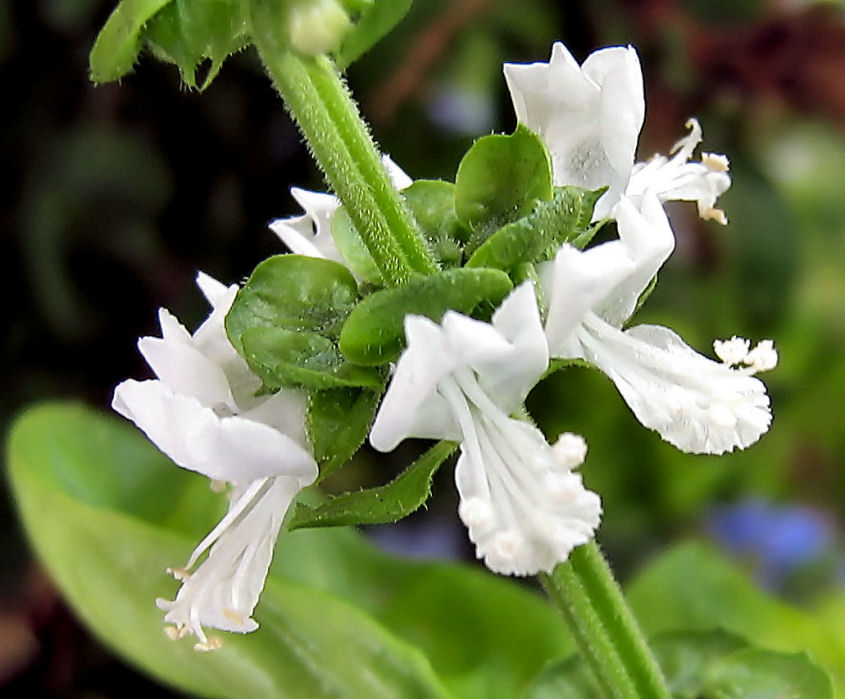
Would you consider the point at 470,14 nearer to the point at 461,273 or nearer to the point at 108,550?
the point at 108,550

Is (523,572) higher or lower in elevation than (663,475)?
higher

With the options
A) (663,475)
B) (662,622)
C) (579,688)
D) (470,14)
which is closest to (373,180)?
(579,688)

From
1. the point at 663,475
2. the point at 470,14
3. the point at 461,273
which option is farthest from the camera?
the point at 663,475

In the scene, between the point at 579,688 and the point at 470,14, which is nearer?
the point at 579,688

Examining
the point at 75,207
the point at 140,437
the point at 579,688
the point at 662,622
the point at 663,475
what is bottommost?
the point at 663,475

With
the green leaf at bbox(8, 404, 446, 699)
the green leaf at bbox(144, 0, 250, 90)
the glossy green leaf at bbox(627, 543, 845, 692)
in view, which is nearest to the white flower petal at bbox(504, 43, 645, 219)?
the green leaf at bbox(144, 0, 250, 90)

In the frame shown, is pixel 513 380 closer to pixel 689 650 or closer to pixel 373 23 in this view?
pixel 373 23

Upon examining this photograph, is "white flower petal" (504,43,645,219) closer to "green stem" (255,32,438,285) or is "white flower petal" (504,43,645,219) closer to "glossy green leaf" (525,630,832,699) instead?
"green stem" (255,32,438,285)

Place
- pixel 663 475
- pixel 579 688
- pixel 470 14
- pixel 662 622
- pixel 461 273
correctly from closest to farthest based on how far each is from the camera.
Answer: pixel 461 273 → pixel 579 688 → pixel 662 622 → pixel 470 14 → pixel 663 475
